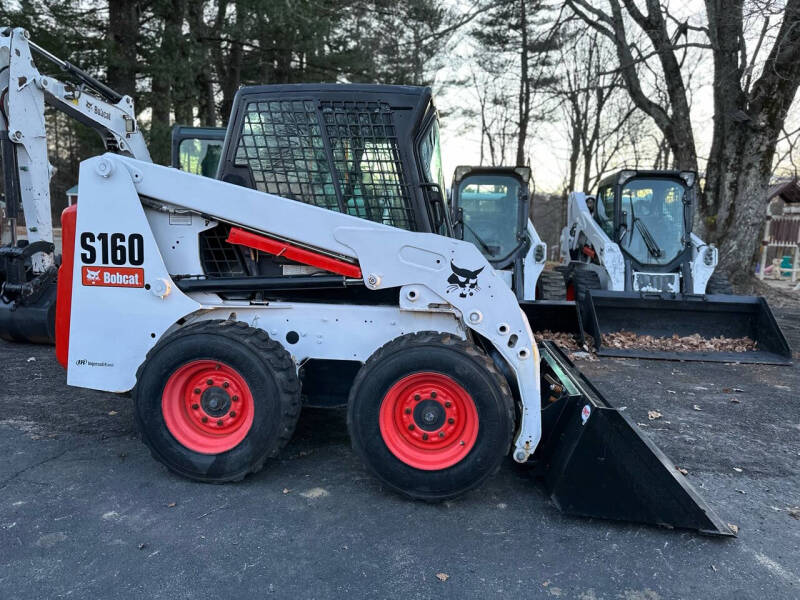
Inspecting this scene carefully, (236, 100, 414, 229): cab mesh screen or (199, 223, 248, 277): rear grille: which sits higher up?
(236, 100, 414, 229): cab mesh screen

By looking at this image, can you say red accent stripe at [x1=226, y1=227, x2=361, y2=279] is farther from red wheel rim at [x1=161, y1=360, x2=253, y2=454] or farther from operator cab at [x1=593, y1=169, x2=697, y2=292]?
operator cab at [x1=593, y1=169, x2=697, y2=292]

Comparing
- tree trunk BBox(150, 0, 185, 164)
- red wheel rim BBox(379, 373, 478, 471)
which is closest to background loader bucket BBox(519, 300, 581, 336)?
red wheel rim BBox(379, 373, 478, 471)

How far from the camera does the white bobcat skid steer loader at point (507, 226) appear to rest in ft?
28.5

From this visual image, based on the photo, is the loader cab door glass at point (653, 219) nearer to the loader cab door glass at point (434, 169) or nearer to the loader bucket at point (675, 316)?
the loader bucket at point (675, 316)

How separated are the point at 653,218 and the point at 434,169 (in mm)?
6471

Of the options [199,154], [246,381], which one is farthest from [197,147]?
[246,381]

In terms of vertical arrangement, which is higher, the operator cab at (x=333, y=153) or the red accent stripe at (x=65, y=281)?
the operator cab at (x=333, y=153)

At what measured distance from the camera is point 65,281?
371 centimetres

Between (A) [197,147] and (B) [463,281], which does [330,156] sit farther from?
(A) [197,147]

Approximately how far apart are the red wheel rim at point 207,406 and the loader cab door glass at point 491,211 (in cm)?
626

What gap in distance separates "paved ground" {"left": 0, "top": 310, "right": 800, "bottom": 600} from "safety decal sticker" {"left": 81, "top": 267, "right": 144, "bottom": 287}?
120cm

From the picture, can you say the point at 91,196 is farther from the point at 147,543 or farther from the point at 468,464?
the point at 468,464

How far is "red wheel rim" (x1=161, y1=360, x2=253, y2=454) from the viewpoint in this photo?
3.43 m

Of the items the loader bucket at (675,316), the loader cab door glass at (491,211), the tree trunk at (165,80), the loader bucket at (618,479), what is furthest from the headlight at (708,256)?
the tree trunk at (165,80)
